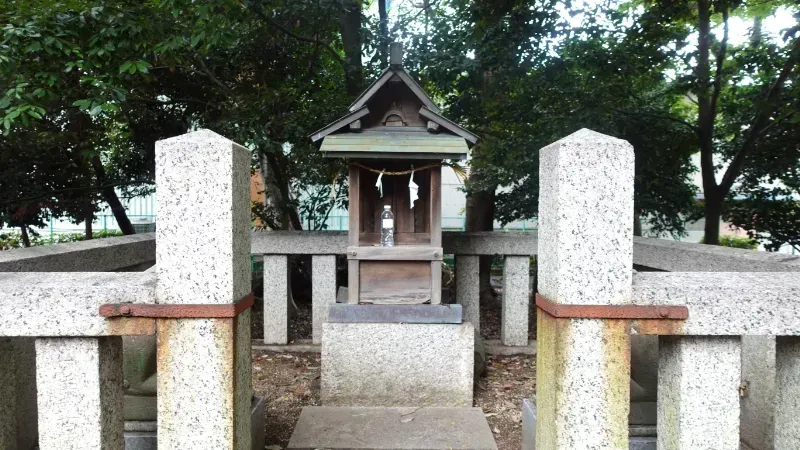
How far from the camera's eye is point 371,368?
4672 millimetres

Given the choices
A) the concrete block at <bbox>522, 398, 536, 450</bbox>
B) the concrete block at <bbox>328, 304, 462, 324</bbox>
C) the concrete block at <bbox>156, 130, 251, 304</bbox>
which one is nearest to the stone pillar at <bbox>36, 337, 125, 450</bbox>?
the concrete block at <bbox>156, 130, 251, 304</bbox>

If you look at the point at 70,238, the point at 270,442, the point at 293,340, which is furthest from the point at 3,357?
the point at 70,238

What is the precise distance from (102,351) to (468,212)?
7381 millimetres

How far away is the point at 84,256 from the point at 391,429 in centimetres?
264

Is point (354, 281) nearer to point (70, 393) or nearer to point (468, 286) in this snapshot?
point (468, 286)

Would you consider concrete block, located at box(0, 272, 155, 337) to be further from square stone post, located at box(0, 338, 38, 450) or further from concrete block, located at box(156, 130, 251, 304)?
square stone post, located at box(0, 338, 38, 450)

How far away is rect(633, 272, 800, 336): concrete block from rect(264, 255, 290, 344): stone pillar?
492cm

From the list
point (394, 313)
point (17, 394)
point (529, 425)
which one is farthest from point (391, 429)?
point (17, 394)

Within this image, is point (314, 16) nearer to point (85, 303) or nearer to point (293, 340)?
point (293, 340)

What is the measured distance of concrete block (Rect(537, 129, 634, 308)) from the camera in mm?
2131

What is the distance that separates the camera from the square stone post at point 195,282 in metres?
2.17

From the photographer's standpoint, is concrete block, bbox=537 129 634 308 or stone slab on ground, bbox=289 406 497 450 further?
stone slab on ground, bbox=289 406 497 450

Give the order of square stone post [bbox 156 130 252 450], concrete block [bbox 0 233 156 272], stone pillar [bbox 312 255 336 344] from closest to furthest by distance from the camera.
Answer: square stone post [bbox 156 130 252 450]
concrete block [bbox 0 233 156 272]
stone pillar [bbox 312 255 336 344]

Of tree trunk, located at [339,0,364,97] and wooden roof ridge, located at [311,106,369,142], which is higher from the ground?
tree trunk, located at [339,0,364,97]
